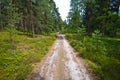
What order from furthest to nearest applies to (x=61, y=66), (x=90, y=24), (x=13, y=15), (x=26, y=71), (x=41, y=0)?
(x=90, y=24) → (x=41, y=0) → (x=13, y=15) → (x=61, y=66) → (x=26, y=71)

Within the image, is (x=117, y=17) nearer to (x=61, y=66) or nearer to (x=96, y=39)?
(x=61, y=66)

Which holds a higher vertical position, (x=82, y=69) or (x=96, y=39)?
(x=96, y=39)

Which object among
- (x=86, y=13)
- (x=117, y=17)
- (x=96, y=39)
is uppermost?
(x=86, y=13)

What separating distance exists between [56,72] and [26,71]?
2089 mm

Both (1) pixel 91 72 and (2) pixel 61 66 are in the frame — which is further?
(2) pixel 61 66

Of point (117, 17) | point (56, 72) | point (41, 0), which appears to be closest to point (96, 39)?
point (56, 72)

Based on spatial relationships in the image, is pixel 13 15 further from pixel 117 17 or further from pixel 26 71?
pixel 117 17

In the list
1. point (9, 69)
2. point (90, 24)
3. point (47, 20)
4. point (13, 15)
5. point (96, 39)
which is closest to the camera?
point (9, 69)

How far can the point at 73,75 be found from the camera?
1092cm

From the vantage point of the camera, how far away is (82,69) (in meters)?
12.5

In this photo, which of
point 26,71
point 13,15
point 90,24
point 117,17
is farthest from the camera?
point 90,24

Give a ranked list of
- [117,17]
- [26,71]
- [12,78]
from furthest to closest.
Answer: [26,71] → [12,78] → [117,17]

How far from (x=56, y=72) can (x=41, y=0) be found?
30.6 m

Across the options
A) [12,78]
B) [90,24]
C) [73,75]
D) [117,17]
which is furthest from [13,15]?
[90,24]
